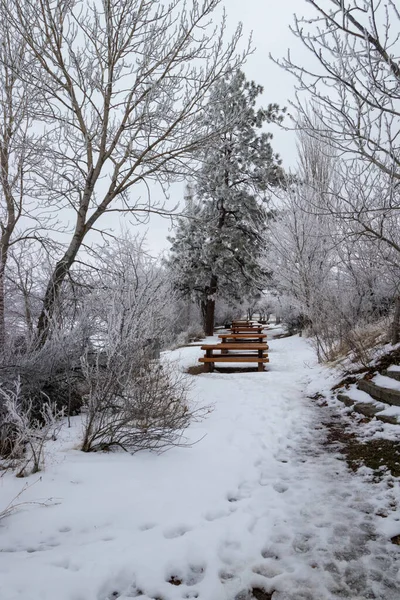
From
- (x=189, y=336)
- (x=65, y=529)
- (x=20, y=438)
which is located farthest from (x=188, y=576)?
(x=189, y=336)

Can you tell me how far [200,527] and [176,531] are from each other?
0.51ft

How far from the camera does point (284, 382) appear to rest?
7.12 metres

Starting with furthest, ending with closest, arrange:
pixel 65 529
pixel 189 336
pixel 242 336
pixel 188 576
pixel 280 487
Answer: pixel 189 336
pixel 242 336
pixel 280 487
pixel 65 529
pixel 188 576

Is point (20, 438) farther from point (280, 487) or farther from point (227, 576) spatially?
point (280, 487)

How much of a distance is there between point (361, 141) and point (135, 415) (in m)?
3.06

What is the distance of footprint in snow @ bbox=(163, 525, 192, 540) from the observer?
7.13ft

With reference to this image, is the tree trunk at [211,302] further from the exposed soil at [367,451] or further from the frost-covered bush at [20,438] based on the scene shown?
the frost-covered bush at [20,438]

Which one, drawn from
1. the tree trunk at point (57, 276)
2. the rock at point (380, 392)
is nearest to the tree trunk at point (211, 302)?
the tree trunk at point (57, 276)

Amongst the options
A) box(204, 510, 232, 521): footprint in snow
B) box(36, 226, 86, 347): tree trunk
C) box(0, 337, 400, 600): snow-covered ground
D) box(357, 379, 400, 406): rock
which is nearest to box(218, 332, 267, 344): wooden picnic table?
box(357, 379, 400, 406): rock

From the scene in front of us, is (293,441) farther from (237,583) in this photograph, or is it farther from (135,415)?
(237,583)

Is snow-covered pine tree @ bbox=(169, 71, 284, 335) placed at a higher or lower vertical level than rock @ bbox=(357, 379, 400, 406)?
higher

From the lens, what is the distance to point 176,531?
87.5 inches

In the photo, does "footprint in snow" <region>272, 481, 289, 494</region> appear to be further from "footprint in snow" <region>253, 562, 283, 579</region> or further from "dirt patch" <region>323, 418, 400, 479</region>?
"footprint in snow" <region>253, 562, 283, 579</region>

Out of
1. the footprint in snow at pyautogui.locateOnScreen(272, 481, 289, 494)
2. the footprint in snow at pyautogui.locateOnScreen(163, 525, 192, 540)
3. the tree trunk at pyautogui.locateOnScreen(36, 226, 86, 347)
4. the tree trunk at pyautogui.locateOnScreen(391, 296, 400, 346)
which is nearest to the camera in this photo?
the footprint in snow at pyautogui.locateOnScreen(163, 525, 192, 540)
